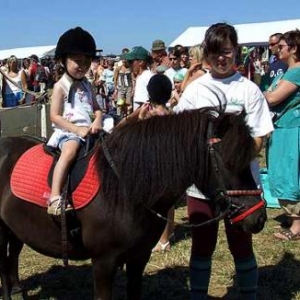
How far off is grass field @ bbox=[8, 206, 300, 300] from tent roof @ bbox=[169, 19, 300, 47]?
17.7m

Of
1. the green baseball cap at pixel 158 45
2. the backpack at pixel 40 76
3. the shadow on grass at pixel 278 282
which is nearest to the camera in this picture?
the shadow on grass at pixel 278 282

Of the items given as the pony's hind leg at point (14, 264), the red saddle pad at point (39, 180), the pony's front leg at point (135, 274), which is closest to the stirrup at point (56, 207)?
the red saddle pad at point (39, 180)

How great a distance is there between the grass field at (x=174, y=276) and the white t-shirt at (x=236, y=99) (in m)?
1.37

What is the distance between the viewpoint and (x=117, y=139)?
9.61ft

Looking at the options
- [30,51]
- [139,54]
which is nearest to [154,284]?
[139,54]

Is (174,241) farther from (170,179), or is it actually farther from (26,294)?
(170,179)

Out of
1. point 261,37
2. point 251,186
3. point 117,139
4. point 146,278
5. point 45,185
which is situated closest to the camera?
point 251,186

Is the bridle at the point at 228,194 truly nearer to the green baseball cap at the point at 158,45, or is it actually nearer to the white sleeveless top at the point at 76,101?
the white sleeveless top at the point at 76,101

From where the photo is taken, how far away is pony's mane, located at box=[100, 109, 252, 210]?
106 inches

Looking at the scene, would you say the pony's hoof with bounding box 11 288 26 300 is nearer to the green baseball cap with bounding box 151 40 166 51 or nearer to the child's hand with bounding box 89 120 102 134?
the child's hand with bounding box 89 120 102 134

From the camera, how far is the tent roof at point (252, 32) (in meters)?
22.4

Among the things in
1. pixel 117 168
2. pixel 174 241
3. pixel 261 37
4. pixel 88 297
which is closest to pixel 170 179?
pixel 117 168

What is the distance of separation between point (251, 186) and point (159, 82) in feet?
6.35

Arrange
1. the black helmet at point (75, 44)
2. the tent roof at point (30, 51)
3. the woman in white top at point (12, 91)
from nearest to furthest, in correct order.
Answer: the black helmet at point (75, 44), the woman in white top at point (12, 91), the tent roof at point (30, 51)
